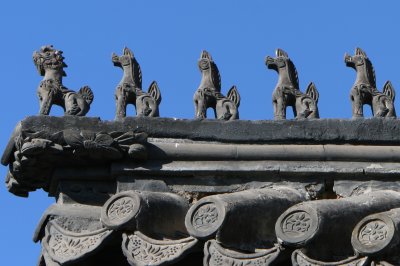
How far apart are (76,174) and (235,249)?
66.5 inches

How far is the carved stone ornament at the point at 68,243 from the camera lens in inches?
496

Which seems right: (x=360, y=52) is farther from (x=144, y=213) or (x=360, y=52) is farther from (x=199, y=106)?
(x=144, y=213)

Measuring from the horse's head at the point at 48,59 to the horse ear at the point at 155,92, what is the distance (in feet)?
2.31

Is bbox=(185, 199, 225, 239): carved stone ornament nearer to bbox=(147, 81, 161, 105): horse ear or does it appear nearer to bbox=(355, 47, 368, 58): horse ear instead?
bbox=(147, 81, 161, 105): horse ear

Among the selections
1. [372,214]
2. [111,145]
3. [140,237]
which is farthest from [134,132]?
[372,214]

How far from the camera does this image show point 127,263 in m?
13.1

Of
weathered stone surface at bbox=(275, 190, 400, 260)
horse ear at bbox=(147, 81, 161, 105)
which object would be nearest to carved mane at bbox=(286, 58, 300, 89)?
horse ear at bbox=(147, 81, 161, 105)

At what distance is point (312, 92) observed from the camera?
13656 mm

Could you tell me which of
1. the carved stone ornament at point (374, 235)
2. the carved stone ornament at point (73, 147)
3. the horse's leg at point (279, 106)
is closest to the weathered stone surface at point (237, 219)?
the carved stone ornament at point (374, 235)

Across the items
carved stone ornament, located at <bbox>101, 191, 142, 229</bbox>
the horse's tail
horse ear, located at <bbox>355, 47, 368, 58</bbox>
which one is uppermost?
horse ear, located at <bbox>355, 47, 368, 58</bbox>

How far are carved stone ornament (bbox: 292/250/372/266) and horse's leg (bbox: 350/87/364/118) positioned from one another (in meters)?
1.91

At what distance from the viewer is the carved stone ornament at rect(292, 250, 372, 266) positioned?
38.7 ft

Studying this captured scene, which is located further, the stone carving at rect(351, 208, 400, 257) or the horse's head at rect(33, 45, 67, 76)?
the horse's head at rect(33, 45, 67, 76)

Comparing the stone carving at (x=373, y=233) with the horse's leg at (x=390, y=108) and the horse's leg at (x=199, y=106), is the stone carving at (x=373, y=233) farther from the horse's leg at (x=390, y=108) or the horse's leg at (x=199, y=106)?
the horse's leg at (x=199, y=106)
